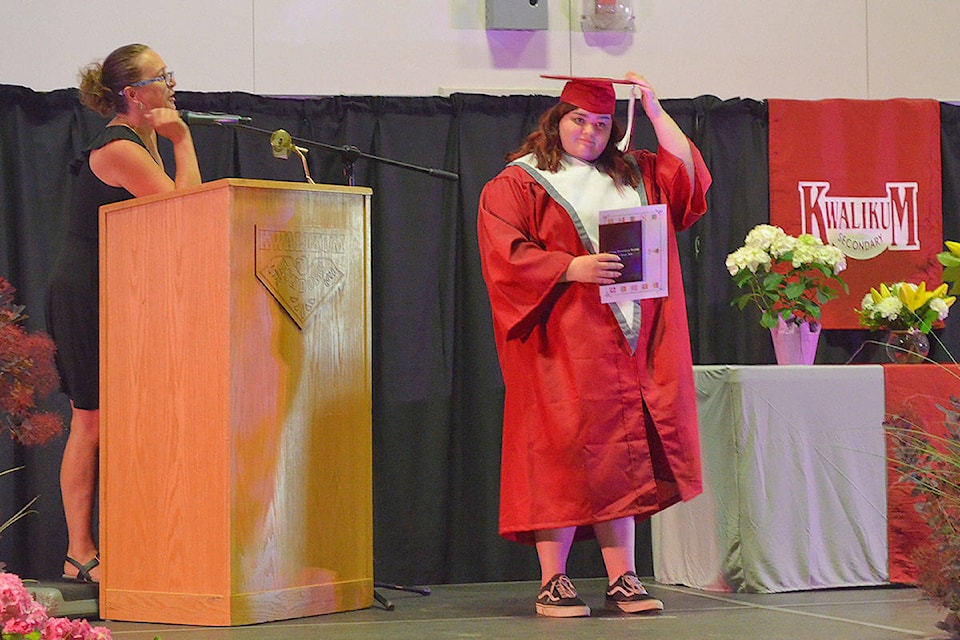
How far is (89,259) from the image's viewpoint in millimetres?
3609

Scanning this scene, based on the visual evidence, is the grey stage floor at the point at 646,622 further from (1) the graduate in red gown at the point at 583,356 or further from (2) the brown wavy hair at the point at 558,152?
(2) the brown wavy hair at the point at 558,152

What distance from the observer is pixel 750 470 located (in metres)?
3.97

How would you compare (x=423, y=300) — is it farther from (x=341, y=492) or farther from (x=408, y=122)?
(x=341, y=492)

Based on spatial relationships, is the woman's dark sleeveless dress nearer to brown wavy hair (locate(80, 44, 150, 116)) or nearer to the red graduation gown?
brown wavy hair (locate(80, 44, 150, 116))

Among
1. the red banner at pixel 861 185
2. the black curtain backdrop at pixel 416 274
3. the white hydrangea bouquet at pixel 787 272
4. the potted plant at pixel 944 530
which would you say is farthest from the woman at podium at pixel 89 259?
the red banner at pixel 861 185

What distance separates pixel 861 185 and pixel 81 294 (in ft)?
9.89

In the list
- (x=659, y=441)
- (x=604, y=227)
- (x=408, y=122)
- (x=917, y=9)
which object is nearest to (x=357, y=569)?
(x=659, y=441)

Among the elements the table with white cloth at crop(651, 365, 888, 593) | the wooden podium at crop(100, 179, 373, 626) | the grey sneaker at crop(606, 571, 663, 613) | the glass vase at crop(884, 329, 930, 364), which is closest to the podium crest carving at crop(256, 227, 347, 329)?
the wooden podium at crop(100, 179, 373, 626)

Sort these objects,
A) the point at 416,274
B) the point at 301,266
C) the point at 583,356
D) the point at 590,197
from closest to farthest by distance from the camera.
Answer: the point at 301,266 < the point at 583,356 < the point at 590,197 < the point at 416,274

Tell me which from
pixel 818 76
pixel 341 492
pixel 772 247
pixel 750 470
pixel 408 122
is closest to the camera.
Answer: pixel 341 492

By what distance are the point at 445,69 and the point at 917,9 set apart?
198 cm

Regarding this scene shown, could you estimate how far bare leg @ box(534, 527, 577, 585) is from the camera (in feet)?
11.3

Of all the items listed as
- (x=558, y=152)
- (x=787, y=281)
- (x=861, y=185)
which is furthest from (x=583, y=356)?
(x=861, y=185)

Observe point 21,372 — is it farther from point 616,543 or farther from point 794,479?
point 794,479
